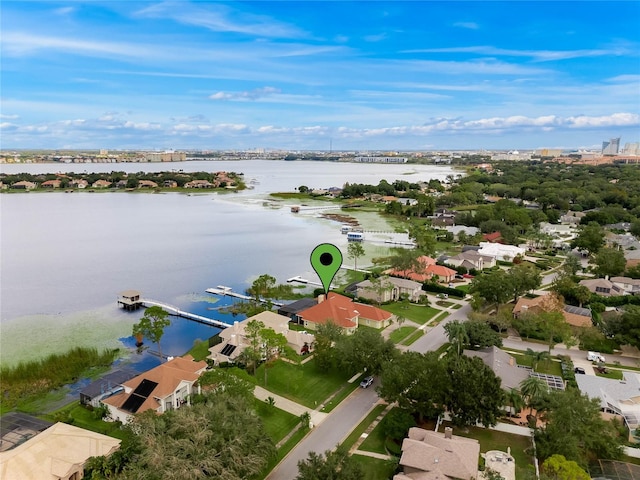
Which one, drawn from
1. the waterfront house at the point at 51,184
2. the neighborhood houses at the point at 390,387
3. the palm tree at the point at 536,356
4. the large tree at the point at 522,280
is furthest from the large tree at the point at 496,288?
the waterfront house at the point at 51,184

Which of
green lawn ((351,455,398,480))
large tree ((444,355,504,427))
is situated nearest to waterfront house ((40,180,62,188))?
green lawn ((351,455,398,480))

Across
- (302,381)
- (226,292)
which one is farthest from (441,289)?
(302,381)

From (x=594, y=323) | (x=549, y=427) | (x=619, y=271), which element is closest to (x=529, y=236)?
(x=619, y=271)

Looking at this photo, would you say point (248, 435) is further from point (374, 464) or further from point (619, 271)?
point (619, 271)

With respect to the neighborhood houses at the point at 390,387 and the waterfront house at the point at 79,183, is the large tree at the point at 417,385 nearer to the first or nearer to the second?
the neighborhood houses at the point at 390,387

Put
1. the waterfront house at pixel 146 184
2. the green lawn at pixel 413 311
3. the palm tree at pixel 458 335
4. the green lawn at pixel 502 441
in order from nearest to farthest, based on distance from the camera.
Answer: the green lawn at pixel 502 441, the palm tree at pixel 458 335, the green lawn at pixel 413 311, the waterfront house at pixel 146 184
